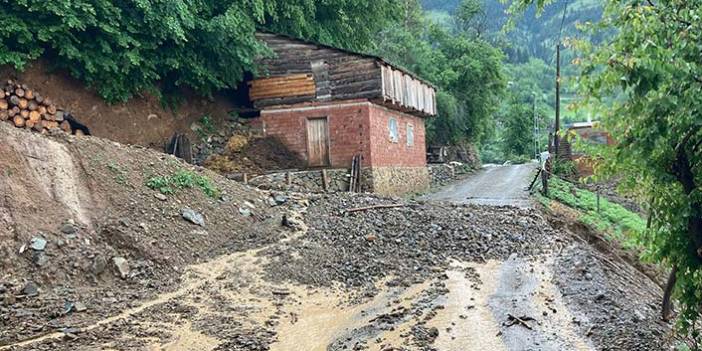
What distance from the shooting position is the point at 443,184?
26.0 m

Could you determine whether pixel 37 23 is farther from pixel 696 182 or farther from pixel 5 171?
pixel 696 182

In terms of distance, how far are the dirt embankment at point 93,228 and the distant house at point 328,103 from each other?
650 cm

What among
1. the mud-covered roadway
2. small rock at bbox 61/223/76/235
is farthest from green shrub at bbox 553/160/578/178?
small rock at bbox 61/223/76/235

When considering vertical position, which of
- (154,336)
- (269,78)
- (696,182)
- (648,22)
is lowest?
(154,336)

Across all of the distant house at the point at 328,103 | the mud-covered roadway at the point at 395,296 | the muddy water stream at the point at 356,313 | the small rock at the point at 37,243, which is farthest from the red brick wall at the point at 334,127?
the small rock at the point at 37,243

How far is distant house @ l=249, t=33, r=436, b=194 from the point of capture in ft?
58.7

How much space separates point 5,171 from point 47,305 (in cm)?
302

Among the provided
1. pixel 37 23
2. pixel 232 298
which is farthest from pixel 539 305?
pixel 37 23

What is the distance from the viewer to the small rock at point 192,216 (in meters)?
10.4

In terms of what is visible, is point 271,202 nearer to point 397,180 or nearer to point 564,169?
point 397,180

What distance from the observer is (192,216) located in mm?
10484

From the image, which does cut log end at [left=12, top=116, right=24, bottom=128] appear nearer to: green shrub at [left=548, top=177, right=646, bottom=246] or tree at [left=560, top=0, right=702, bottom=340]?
tree at [left=560, top=0, right=702, bottom=340]

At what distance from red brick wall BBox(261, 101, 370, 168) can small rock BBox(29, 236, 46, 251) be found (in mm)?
10772


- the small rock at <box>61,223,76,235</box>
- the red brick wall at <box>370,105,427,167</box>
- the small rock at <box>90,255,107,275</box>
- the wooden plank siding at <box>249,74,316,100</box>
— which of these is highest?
the wooden plank siding at <box>249,74,316,100</box>
